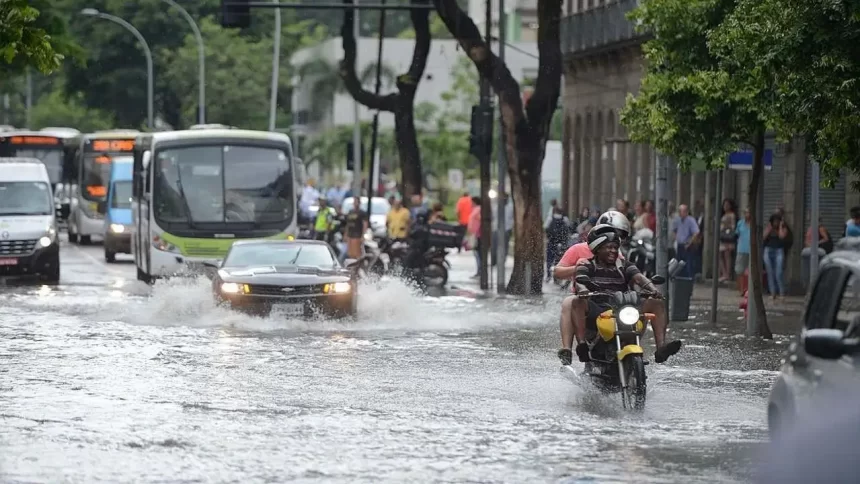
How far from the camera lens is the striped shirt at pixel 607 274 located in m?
15.1

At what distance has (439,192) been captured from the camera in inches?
3605

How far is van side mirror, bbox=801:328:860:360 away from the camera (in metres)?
8.74

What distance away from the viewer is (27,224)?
115 feet

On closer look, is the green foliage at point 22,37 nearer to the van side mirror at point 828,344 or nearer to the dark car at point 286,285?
the dark car at point 286,285

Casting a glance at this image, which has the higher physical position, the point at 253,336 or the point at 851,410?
the point at 851,410

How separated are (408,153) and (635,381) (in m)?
30.8

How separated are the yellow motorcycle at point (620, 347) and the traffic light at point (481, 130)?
2072cm

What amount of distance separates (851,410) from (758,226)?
16205mm

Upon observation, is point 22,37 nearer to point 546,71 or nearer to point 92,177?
point 546,71

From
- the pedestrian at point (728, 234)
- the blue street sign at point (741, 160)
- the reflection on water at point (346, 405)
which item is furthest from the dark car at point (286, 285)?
the pedestrian at point (728, 234)

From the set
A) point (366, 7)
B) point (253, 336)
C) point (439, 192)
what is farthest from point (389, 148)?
point (253, 336)

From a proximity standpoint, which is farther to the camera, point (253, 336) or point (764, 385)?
point (253, 336)

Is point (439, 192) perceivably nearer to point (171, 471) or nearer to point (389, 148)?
point (389, 148)

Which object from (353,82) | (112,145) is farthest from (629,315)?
(112,145)
